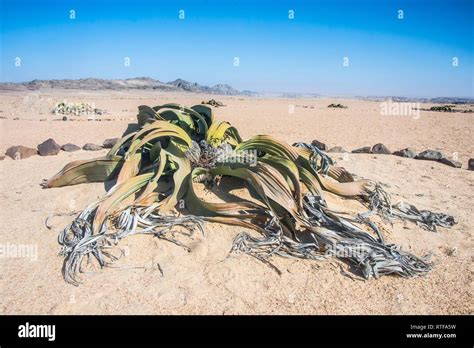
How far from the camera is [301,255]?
2.24 meters

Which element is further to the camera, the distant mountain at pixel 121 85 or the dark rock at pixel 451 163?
the distant mountain at pixel 121 85

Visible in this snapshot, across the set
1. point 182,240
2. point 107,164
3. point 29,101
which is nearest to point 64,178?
point 107,164

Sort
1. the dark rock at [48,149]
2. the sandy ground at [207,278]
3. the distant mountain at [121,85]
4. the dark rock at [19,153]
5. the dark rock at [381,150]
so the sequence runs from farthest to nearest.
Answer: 1. the distant mountain at [121,85]
2. the dark rock at [381,150]
3. the dark rock at [48,149]
4. the dark rock at [19,153]
5. the sandy ground at [207,278]

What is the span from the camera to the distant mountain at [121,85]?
1533 inches

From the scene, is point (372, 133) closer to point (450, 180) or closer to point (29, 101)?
point (450, 180)

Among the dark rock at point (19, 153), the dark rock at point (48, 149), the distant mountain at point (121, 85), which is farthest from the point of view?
the distant mountain at point (121, 85)

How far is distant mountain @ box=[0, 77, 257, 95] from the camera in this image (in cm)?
3894

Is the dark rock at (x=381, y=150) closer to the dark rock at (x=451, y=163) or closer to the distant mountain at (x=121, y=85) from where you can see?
the dark rock at (x=451, y=163)

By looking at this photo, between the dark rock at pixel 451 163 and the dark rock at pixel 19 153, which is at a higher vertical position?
the dark rock at pixel 19 153

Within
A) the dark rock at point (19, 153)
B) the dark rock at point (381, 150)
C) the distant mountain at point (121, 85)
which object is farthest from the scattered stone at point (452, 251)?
the distant mountain at point (121, 85)

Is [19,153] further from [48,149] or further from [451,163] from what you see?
[451,163]

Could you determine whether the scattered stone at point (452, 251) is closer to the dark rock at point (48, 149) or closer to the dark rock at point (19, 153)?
the dark rock at point (48, 149)

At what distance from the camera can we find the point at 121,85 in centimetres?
4866

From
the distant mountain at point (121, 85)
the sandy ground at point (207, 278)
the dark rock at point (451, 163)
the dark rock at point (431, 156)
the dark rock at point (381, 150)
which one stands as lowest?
the sandy ground at point (207, 278)
